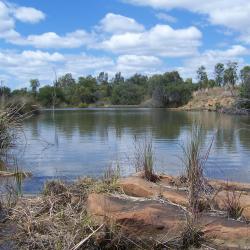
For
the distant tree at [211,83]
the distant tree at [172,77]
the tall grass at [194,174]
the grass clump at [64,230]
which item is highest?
the distant tree at [172,77]

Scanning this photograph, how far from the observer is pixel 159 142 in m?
28.4

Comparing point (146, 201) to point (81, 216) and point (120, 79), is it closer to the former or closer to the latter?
point (81, 216)

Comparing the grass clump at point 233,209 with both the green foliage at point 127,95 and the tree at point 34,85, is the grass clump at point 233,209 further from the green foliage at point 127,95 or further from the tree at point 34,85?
the green foliage at point 127,95

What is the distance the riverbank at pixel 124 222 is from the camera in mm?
7430

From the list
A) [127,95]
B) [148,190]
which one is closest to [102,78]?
[127,95]

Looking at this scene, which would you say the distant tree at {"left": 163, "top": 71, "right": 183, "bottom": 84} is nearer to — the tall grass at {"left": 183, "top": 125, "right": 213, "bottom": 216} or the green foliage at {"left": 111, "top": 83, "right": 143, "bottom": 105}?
the green foliage at {"left": 111, "top": 83, "right": 143, "bottom": 105}

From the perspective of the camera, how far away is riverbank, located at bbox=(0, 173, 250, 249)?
7.43 metres

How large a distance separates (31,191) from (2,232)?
198 inches

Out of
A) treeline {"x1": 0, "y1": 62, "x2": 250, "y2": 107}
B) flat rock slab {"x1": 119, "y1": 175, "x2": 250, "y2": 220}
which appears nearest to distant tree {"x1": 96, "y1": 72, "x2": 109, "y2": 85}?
treeline {"x1": 0, "y1": 62, "x2": 250, "y2": 107}

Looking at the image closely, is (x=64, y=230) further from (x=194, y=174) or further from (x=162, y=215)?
(x=194, y=174)

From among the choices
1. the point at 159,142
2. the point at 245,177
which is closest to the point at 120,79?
the point at 159,142

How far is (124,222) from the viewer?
305 inches

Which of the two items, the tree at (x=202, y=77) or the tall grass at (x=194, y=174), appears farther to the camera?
the tree at (x=202, y=77)

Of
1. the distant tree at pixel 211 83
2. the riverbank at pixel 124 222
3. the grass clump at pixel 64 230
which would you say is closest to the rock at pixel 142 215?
the riverbank at pixel 124 222
